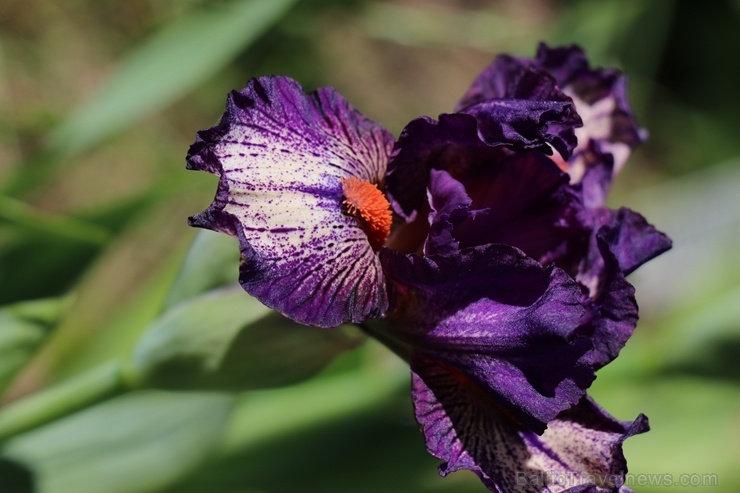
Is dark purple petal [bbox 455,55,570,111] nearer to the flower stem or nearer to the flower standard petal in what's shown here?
the flower standard petal

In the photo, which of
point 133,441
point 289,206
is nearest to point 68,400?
point 133,441

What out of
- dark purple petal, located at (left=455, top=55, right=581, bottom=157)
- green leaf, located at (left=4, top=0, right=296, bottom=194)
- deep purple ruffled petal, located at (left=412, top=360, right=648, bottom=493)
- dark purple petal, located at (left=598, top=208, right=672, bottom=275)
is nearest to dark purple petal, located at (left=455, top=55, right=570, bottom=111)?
dark purple petal, located at (left=455, top=55, right=581, bottom=157)

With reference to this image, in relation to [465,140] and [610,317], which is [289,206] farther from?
[610,317]

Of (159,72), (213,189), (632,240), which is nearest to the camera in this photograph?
(632,240)

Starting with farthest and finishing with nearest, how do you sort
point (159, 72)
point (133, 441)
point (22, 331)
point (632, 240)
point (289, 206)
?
point (159, 72), point (133, 441), point (22, 331), point (632, 240), point (289, 206)

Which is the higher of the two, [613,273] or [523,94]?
[523,94]

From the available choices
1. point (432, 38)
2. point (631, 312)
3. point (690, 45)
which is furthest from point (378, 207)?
point (690, 45)
